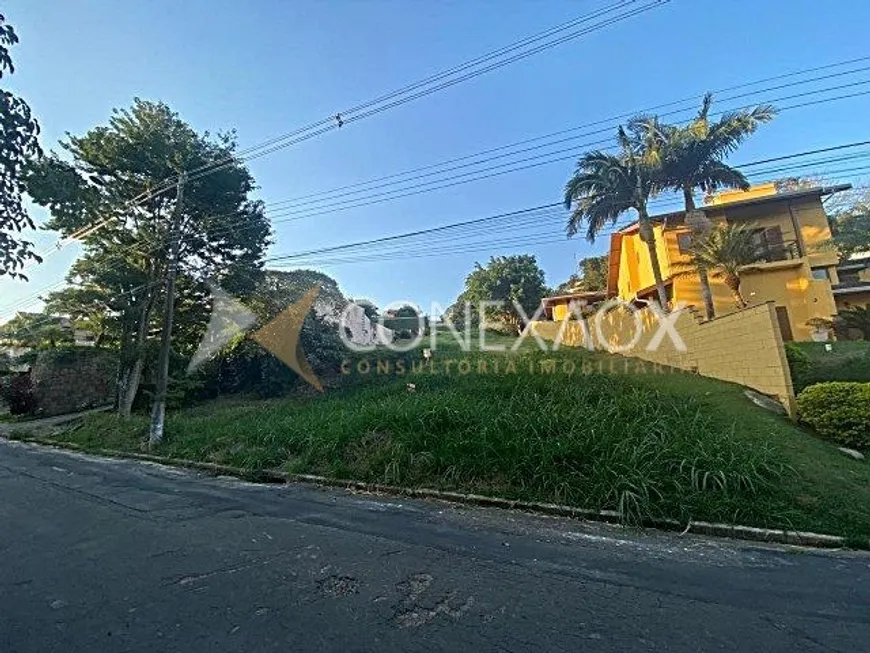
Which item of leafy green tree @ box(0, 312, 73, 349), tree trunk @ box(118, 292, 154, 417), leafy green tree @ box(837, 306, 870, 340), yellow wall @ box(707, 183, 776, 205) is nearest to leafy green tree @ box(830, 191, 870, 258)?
yellow wall @ box(707, 183, 776, 205)

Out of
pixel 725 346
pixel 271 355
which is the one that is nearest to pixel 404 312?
pixel 271 355

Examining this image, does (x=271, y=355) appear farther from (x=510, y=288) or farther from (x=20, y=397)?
(x=510, y=288)

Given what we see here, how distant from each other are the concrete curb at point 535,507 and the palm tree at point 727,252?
562 inches

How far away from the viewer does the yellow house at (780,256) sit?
1758 cm

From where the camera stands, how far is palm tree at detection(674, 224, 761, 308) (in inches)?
627

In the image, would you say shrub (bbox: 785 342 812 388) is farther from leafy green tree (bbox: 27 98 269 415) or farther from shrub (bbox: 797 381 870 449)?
leafy green tree (bbox: 27 98 269 415)

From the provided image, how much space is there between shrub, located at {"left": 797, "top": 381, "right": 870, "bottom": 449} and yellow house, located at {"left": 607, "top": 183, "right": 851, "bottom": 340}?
1143cm

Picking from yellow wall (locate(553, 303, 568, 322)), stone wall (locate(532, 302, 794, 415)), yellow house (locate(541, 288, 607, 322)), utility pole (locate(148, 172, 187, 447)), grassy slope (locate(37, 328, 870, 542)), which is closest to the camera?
grassy slope (locate(37, 328, 870, 542))

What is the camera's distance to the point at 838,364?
405 inches

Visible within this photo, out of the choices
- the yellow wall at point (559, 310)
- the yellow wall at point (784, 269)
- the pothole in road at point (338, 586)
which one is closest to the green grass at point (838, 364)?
the yellow wall at point (784, 269)

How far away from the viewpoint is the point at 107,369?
20.2m

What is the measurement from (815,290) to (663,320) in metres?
10.7

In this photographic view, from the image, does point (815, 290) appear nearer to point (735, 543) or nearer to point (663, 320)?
point (663, 320)

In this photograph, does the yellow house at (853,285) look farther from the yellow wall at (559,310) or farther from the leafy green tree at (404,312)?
the leafy green tree at (404,312)
